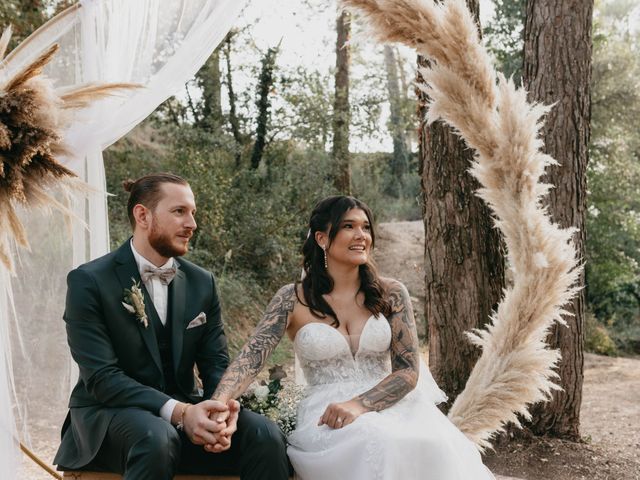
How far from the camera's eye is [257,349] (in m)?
3.08

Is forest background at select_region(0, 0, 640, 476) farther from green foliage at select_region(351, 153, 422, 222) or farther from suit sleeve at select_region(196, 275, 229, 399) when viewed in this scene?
suit sleeve at select_region(196, 275, 229, 399)

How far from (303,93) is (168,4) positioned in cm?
687

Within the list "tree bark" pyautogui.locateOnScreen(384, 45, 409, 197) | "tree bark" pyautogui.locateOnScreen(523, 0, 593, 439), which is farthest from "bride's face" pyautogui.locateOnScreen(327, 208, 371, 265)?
"tree bark" pyautogui.locateOnScreen(384, 45, 409, 197)

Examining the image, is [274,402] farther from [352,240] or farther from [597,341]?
[597,341]

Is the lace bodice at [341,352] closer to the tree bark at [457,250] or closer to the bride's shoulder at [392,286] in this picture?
the bride's shoulder at [392,286]

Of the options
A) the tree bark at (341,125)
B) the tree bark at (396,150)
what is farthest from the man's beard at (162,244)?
the tree bark at (396,150)

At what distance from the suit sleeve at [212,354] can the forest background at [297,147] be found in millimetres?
5009

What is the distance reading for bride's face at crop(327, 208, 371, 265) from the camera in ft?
10.4

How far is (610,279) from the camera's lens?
449 inches

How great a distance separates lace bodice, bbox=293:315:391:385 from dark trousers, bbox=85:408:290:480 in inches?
16.2

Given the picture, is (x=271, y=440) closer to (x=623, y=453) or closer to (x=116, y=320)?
(x=116, y=320)

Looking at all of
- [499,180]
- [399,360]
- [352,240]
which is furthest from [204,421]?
[499,180]

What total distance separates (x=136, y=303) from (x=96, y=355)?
0.26 m

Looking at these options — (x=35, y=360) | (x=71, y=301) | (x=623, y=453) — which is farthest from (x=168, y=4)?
(x=623, y=453)
